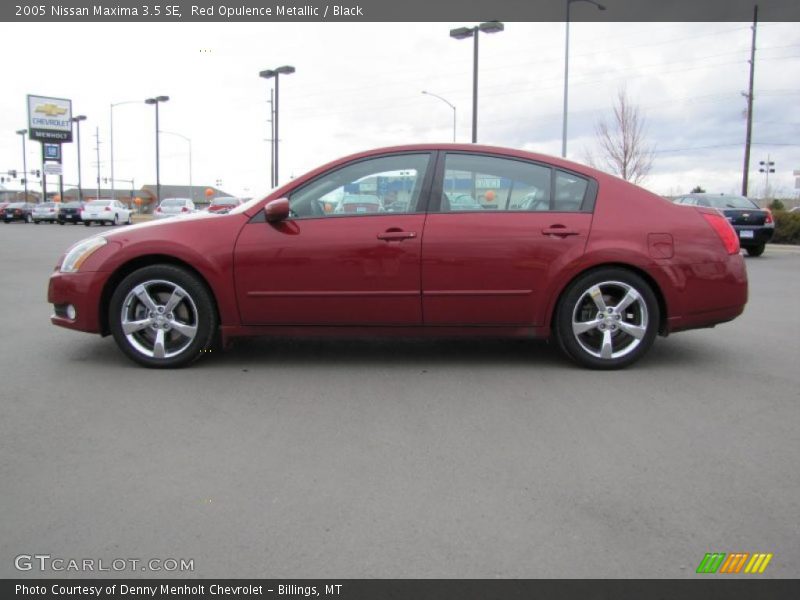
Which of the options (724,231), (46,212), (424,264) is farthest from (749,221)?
(46,212)

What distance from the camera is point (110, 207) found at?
37.9 meters

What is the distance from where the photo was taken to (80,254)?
5.21m

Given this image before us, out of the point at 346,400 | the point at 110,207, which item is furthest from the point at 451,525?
the point at 110,207

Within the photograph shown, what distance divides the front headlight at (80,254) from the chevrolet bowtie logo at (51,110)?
6484 cm

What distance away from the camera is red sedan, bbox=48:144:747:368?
4992 millimetres

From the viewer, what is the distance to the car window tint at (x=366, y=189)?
5.12 metres

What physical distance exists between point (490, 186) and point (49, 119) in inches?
2623

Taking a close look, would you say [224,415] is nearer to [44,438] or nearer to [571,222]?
[44,438]

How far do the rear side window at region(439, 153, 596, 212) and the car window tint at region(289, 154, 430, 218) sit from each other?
0.24m

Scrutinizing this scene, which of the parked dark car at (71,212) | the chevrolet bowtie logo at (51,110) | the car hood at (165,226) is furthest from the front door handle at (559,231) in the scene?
the chevrolet bowtie logo at (51,110)

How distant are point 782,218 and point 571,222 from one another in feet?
69.2

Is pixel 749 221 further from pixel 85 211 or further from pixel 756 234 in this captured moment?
pixel 85 211

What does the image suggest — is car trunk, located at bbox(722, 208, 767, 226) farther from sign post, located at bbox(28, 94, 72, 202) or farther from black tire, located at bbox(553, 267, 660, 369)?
sign post, located at bbox(28, 94, 72, 202)

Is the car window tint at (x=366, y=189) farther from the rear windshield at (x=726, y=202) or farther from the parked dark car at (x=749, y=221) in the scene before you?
the rear windshield at (x=726, y=202)
